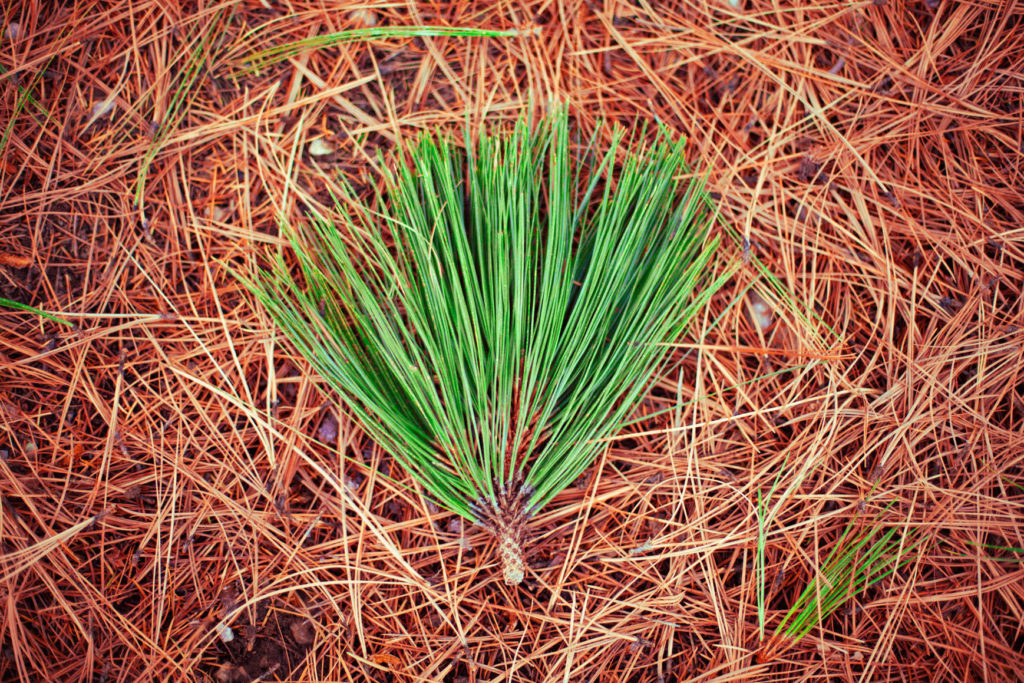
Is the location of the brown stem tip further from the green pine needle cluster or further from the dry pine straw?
the green pine needle cluster

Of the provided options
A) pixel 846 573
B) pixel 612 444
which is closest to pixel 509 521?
pixel 612 444

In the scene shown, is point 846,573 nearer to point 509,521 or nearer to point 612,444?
point 612,444

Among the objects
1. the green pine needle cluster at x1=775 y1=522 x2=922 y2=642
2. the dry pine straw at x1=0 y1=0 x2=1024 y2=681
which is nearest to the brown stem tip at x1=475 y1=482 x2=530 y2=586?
the dry pine straw at x1=0 y1=0 x2=1024 y2=681

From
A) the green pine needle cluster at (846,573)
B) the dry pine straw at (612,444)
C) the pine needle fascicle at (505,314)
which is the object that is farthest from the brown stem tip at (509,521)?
the green pine needle cluster at (846,573)

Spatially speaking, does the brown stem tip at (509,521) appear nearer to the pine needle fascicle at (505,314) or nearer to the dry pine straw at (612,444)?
the pine needle fascicle at (505,314)

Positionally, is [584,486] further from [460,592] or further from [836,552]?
[836,552]
